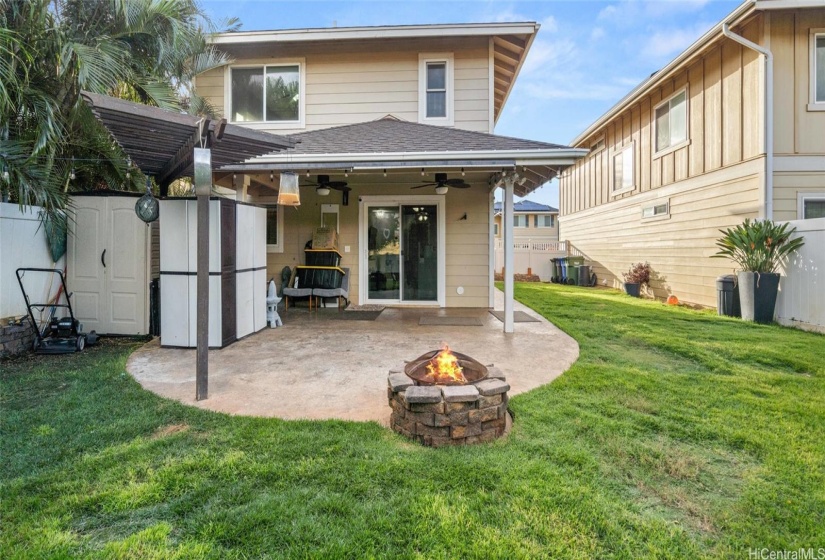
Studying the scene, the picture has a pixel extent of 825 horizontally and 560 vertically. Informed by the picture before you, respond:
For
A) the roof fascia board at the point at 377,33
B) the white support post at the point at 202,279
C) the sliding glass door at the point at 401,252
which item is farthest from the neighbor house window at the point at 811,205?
the white support post at the point at 202,279

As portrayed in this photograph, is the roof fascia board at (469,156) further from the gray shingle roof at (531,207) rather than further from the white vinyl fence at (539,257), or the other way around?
the gray shingle roof at (531,207)

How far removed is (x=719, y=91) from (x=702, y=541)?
30.2ft

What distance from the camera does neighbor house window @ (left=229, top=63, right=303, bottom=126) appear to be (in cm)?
830

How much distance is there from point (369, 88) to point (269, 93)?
7.04 ft

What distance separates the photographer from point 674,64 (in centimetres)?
856

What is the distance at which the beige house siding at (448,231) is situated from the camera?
8.05 metres

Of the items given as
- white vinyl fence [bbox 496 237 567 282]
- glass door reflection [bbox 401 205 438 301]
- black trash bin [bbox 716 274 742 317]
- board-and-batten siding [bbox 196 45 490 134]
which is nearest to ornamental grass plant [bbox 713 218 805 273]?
black trash bin [bbox 716 274 742 317]

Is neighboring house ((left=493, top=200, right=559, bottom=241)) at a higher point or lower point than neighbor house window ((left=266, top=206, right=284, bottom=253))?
higher

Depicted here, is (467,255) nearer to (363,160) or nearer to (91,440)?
(363,160)

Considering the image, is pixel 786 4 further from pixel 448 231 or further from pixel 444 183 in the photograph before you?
pixel 448 231

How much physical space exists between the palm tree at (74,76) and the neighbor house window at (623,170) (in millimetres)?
11208

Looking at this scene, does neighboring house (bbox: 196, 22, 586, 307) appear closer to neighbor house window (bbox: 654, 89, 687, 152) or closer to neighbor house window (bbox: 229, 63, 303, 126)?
neighbor house window (bbox: 229, 63, 303, 126)

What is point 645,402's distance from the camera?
10.6 ft

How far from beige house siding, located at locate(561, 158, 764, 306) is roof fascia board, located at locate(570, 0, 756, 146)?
2.46 meters
